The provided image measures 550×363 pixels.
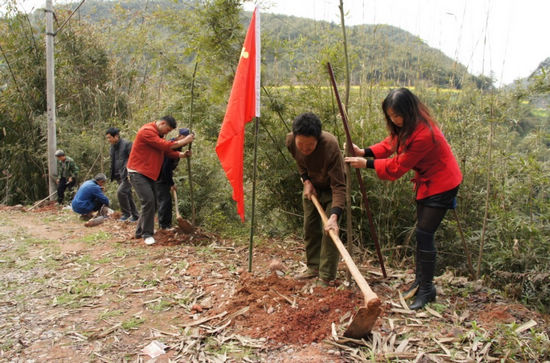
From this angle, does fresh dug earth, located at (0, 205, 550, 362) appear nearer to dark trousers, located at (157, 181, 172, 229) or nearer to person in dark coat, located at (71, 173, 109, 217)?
dark trousers, located at (157, 181, 172, 229)

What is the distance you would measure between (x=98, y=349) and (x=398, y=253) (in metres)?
3.02

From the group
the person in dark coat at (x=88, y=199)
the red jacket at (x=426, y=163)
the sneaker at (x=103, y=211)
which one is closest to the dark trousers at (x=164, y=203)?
the person in dark coat at (x=88, y=199)

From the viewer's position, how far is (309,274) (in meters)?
3.53

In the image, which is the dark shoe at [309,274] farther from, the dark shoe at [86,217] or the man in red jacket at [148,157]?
the dark shoe at [86,217]

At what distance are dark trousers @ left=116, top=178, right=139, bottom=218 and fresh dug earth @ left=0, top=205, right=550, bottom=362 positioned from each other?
2.02 metres

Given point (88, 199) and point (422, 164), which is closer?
point (422, 164)

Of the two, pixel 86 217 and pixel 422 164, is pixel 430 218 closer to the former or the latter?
pixel 422 164

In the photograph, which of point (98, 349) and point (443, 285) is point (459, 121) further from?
point (98, 349)

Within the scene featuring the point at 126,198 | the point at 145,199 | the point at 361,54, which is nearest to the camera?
the point at 361,54

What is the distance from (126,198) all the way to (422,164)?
5.32 meters

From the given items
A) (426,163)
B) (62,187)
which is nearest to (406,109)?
(426,163)

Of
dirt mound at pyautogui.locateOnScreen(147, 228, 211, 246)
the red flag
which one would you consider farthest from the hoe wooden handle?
dirt mound at pyautogui.locateOnScreen(147, 228, 211, 246)

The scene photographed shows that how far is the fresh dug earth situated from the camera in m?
2.39

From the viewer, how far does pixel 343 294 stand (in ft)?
9.57
